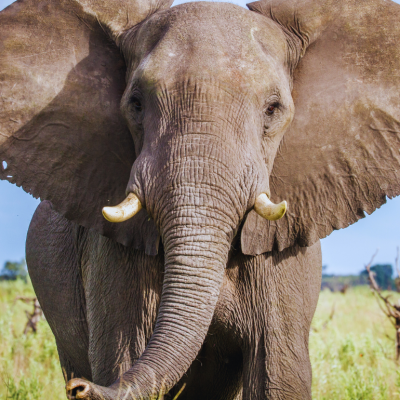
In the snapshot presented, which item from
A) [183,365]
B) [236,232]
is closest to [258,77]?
[236,232]

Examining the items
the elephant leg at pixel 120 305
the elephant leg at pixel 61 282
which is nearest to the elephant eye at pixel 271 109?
the elephant leg at pixel 120 305

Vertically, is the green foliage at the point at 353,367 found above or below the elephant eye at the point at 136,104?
below

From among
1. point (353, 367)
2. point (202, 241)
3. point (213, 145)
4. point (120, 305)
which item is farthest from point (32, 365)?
point (213, 145)

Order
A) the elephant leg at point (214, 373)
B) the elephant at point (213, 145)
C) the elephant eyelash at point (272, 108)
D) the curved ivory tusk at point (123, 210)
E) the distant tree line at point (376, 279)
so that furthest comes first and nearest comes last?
1. the distant tree line at point (376, 279)
2. the elephant leg at point (214, 373)
3. the elephant eyelash at point (272, 108)
4. the elephant at point (213, 145)
5. the curved ivory tusk at point (123, 210)

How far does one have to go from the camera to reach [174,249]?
127 inches

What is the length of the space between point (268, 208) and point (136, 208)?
2.18 feet

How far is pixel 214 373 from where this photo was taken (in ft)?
14.2

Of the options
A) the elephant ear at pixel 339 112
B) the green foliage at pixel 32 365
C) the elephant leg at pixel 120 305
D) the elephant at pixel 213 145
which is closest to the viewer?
the elephant at pixel 213 145

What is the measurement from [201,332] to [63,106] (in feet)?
5.73

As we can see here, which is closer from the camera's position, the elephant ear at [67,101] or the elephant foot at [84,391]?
the elephant foot at [84,391]

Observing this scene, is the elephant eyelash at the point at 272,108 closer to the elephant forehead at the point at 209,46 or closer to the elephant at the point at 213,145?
the elephant at the point at 213,145

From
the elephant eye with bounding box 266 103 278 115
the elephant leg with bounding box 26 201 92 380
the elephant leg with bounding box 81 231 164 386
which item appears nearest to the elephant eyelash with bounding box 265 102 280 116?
the elephant eye with bounding box 266 103 278 115

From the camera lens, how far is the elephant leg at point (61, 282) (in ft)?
16.2

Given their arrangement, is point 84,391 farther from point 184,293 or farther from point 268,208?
point 268,208
